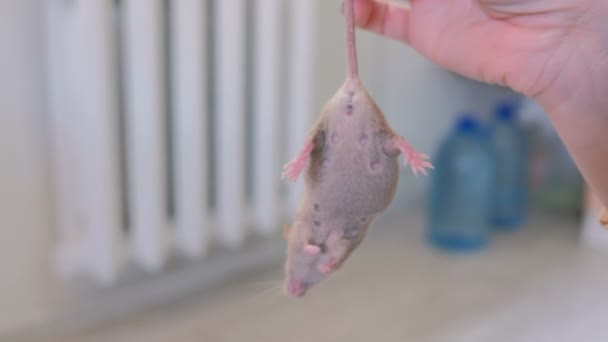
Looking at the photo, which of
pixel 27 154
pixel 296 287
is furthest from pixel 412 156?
pixel 27 154

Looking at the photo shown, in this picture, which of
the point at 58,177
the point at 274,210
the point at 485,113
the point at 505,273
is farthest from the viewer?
the point at 485,113

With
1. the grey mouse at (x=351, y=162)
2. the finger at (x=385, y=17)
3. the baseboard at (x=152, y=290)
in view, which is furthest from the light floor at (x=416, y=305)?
the grey mouse at (x=351, y=162)

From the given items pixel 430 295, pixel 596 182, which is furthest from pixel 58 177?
pixel 596 182

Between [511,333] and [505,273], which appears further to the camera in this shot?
[505,273]

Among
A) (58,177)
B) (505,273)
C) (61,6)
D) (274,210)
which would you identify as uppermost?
(61,6)

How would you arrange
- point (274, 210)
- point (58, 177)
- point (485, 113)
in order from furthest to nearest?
point (485, 113) → point (274, 210) → point (58, 177)

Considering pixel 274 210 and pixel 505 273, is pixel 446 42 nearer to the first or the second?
pixel 274 210

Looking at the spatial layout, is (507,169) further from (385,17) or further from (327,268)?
(327,268)
